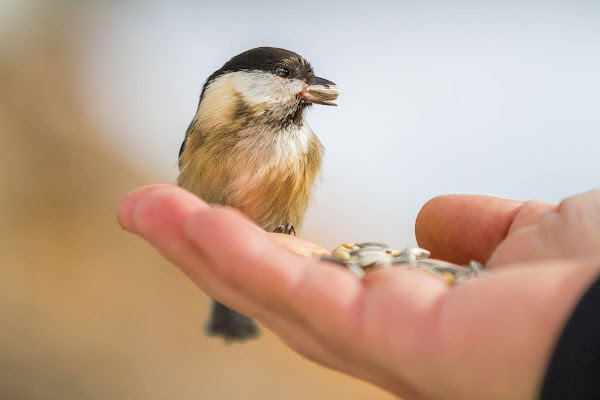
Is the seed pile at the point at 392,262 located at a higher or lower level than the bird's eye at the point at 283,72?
lower

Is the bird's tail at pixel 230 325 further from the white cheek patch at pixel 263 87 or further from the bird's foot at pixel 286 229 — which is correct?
the white cheek patch at pixel 263 87

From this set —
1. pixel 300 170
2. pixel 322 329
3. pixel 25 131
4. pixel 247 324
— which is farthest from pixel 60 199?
pixel 322 329

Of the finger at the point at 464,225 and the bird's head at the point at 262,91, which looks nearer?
the finger at the point at 464,225

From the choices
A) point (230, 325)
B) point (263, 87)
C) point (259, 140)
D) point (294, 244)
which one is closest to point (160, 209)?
point (294, 244)

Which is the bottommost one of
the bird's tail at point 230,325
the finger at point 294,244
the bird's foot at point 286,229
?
the bird's tail at point 230,325

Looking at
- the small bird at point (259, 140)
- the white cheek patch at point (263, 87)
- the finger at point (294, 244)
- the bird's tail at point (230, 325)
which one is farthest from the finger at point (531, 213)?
the bird's tail at point (230, 325)

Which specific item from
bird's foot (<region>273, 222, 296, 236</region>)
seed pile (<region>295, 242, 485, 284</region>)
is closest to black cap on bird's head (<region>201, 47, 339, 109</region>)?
bird's foot (<region>273, 222, 296, 236</region>)
